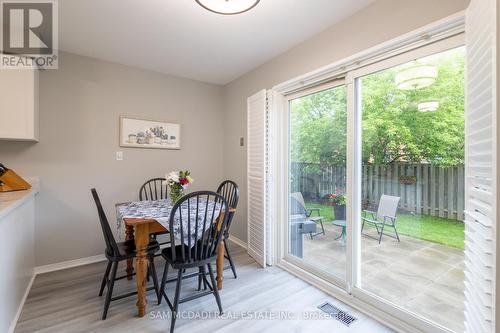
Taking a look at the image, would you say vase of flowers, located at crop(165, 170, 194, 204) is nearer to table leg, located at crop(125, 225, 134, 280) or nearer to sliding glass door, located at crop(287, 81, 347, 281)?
table leg, located at crop(125, 225, 134, 280)

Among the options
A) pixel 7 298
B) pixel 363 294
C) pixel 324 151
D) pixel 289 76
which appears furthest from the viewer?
pixel 289 76

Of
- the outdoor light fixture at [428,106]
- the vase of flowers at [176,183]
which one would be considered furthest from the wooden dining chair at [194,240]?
the outdoor light fixture at [428,106]

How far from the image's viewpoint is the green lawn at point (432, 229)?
1.59 meters

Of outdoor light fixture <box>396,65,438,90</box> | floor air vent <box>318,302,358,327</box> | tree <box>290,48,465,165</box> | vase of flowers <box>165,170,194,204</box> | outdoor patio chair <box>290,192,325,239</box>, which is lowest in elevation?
floor air vent <box>318,302,358,327</box>

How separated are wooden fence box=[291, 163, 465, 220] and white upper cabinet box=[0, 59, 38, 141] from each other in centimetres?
296

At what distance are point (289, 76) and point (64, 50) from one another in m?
2.60

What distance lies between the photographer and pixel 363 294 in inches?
78.2

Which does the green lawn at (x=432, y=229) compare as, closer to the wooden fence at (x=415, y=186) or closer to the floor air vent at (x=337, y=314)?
the wooden fence at (x=415, y=186)

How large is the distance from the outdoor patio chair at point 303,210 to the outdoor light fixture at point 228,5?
195 cm

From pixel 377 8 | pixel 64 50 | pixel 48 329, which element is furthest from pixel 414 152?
pixel 64 50

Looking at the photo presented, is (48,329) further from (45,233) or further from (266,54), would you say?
(266,54)

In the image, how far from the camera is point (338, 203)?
7.59 feet

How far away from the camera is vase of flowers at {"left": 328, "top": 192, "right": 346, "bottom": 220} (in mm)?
2250

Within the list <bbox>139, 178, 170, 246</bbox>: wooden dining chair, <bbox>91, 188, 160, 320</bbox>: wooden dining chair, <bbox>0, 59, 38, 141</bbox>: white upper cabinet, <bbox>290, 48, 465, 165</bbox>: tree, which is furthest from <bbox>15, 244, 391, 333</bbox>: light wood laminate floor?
<bbox>0, 59, 38, 141</bbox>: white upper cabinet
